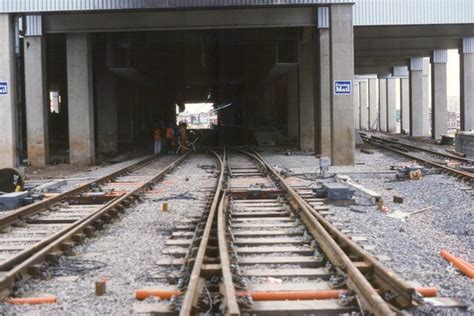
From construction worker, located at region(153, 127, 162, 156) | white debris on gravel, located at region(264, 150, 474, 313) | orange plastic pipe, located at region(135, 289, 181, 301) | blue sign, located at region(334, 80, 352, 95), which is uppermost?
blue sign, located at region(334, 80, 352, 95)

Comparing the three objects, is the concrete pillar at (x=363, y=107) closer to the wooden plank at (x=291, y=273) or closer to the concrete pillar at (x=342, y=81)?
the concrete pillar at (x=342, y=81)

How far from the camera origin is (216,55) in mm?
36094

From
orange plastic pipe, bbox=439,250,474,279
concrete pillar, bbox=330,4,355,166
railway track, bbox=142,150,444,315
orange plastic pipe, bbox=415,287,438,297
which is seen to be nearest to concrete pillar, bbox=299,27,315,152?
concrete pillar, bbox=330,4,355,166

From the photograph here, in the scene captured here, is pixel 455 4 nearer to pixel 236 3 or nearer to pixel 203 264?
pixel 236 3

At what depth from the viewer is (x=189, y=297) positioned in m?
4.71

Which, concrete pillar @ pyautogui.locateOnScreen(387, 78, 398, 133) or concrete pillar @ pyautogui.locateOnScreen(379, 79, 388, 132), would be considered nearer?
concrete pillar @ pyautogui.locateOnScreen(387, 78, 398, 133)

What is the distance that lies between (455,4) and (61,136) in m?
29.5

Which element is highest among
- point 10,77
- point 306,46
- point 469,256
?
point 306,46

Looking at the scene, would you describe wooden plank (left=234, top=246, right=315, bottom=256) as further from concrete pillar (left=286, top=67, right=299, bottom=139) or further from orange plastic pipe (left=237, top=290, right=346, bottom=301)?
concrete pillar (left=286, top=67, right=299, bottom=139)

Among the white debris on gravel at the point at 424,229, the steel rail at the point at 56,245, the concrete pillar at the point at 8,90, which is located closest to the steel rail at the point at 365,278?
the white debris on gravel at the point at 424,229

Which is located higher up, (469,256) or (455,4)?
(455,4)

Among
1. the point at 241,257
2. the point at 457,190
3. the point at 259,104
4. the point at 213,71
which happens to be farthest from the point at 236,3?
the point at 259,104

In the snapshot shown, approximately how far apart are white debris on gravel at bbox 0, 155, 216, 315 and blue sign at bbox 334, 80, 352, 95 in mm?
9695

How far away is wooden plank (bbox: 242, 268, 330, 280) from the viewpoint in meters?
5.80
